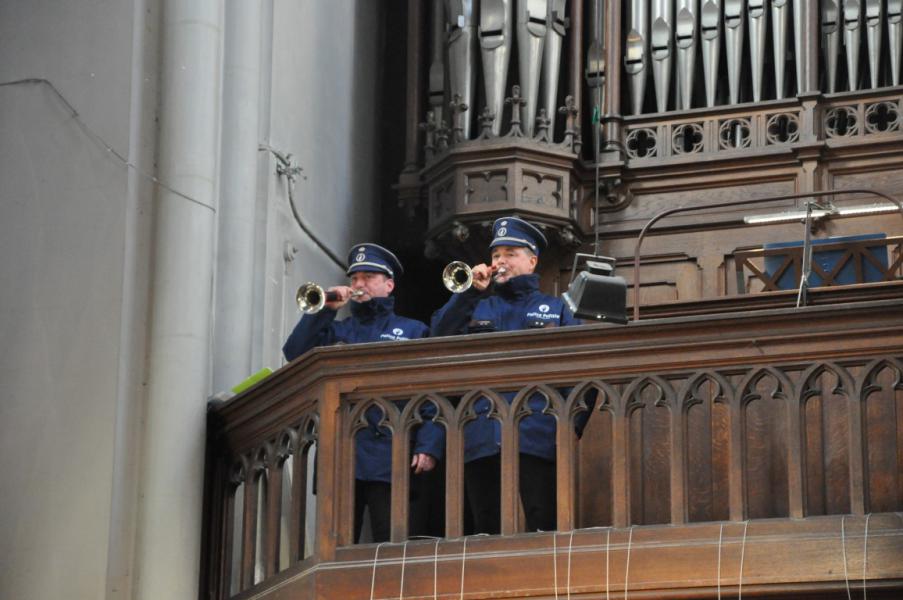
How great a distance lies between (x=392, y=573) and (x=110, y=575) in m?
1.42

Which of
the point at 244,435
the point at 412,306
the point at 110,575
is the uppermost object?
the point at 412,306

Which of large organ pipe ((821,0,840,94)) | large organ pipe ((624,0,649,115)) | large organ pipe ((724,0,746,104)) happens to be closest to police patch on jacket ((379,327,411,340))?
large organ pipe ((624,0,649,115))

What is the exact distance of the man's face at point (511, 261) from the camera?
10.9 m

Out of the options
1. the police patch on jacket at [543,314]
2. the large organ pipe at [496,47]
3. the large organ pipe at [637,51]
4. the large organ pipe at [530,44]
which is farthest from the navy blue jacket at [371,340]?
the large organ pipe at [637,51]

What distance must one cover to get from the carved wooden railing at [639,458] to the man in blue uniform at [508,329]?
17 cm

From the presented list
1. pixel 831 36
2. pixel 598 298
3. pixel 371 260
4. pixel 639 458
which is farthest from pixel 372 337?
pixel 831 36

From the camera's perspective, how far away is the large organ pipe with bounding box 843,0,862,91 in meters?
13.3

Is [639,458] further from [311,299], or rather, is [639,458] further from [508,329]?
[311,299]

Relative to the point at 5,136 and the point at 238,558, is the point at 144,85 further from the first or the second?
the point at 238,558

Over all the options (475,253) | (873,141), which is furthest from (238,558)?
(873,141)

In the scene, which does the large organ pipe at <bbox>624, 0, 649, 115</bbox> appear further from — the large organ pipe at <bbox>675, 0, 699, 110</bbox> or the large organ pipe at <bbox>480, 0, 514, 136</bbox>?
the large organ pipe at <bbox>480, 0, 514, 136</bbox>

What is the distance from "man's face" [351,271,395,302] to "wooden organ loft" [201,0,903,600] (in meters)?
0.80

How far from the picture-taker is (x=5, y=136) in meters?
11.3

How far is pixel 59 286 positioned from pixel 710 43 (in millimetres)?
→ 4714
